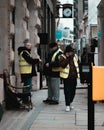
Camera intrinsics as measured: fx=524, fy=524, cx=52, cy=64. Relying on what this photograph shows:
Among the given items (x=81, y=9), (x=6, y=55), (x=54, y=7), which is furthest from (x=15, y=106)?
(x=81, y=9)

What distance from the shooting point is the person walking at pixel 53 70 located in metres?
15.6

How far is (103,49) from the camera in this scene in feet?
93.6

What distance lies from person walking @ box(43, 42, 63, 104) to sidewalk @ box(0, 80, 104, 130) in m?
0.37

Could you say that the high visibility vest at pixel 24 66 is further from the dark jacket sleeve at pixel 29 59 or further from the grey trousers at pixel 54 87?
the grey trousers at pixel 54 87

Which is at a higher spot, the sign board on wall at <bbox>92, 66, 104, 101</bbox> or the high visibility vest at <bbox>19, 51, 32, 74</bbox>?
the sign board on wall at <bbox>92, 66, 104, 101</bbox>

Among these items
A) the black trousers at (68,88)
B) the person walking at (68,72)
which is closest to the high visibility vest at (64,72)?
the person walking at (68,72)

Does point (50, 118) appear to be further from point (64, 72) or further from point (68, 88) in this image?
point (64, 72)

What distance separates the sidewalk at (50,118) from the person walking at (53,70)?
0.37 meters

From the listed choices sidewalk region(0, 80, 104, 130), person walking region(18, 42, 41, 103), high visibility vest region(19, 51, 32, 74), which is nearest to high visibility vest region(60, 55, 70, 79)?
sidewalk region(0, 80, 104, 130)

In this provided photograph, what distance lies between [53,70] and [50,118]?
3.20 metres

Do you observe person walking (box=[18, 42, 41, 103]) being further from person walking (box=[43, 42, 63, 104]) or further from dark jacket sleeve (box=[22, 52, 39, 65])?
person walking (box=[43, 42, 63, 104])

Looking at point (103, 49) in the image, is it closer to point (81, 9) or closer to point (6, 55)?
point (6, 55)

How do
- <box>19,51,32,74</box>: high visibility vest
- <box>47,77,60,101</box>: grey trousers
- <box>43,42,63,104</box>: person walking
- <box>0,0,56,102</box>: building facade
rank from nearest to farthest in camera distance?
<box>0,0,56,102</box>: building facade
<box>19,51,32,74</box>: high visibility vest
<box>43,42,63,104</box>: person walking
<box>47,77,60,101</box>: grey trousers

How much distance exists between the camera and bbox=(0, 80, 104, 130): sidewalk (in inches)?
446
